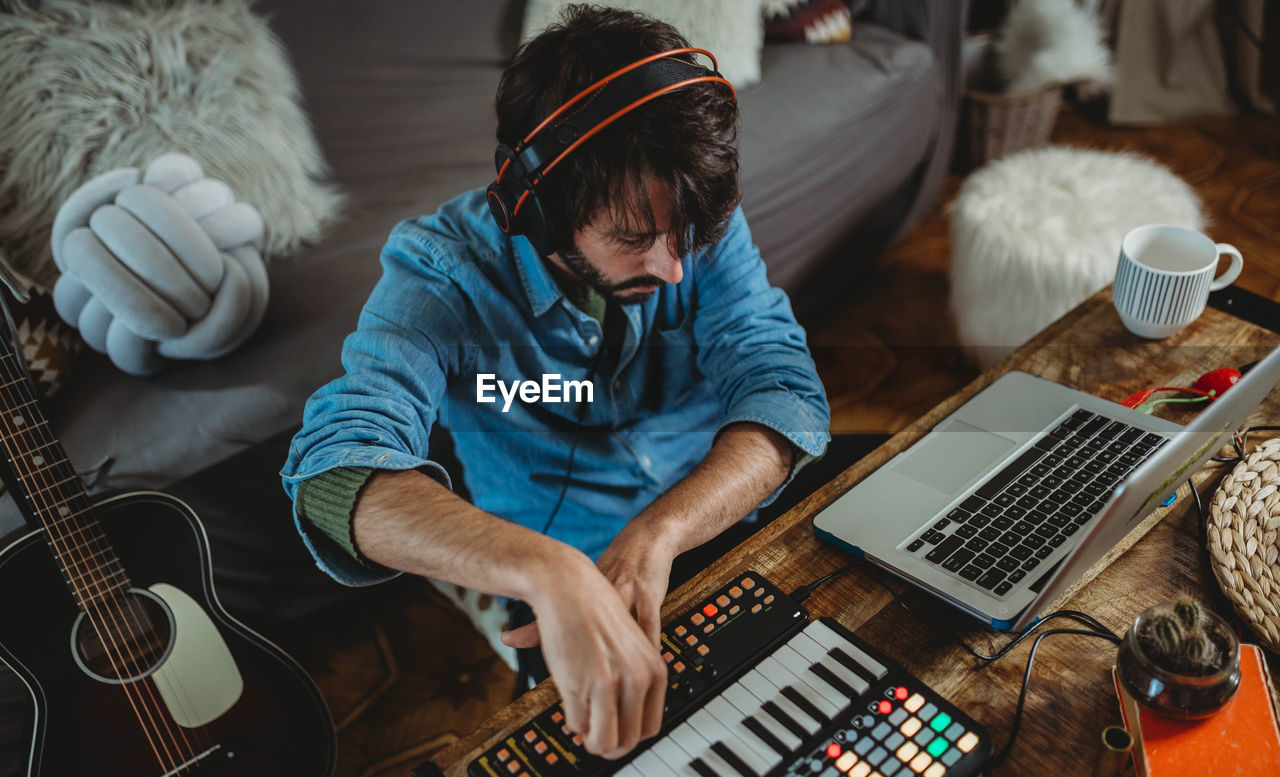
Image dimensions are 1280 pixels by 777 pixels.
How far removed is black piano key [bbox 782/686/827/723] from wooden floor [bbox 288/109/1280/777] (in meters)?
0.62

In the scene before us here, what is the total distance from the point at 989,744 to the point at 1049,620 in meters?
0.16

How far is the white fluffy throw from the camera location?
0.93 m

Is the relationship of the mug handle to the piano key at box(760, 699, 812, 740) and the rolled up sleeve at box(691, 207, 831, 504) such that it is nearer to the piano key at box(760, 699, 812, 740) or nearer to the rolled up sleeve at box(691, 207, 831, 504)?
the rolled up sleeve at box(691, 207, 831, 504)

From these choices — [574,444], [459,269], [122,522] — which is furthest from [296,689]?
[459,269]

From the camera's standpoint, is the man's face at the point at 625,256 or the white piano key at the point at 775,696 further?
the man's face at the point at 625,256

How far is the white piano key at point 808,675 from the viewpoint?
2.03ft

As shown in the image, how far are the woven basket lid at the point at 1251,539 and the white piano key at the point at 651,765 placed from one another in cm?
47

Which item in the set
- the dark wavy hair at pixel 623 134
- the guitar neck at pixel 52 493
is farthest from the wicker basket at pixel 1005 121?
the guitar neck at pixel 52 493

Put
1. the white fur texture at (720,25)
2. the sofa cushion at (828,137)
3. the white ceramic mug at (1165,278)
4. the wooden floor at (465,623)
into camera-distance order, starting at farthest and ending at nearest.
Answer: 1. the sofa cushion at (828,137)
2. the white fur texture at (720,25)
3. the wooden floor at (465,623)
4. the white ceramic mug at (1165,278)

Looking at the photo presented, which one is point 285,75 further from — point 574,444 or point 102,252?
point 574,444

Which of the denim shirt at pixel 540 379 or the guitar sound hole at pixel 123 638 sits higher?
the denim shirt at pixel 540 379

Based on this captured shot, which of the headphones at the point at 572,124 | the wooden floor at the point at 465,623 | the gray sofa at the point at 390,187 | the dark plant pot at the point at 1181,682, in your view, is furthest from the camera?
the wooden floor at the point at 465,623

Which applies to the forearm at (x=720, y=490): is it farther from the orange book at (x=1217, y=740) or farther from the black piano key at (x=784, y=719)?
the orange book at (x=1217, y=740)

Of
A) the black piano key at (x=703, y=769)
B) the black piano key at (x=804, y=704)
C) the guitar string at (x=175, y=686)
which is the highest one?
the black piano key at (x=804, y=704)
